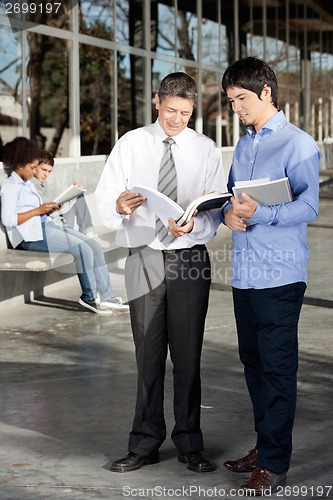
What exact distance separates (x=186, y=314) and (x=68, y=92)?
870cm

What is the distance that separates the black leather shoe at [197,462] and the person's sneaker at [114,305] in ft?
14.5

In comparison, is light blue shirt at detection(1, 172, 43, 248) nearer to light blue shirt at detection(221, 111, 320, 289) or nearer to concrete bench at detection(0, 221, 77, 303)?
concrete bench at detection(0, 221, 77, 303)

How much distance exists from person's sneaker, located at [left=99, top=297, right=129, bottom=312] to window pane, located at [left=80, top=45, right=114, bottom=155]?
4548mm

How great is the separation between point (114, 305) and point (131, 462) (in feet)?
14.7

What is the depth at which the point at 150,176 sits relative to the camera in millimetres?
4898

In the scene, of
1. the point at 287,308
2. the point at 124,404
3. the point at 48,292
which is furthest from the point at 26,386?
the point at 48,292

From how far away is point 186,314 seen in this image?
4902 millimetres

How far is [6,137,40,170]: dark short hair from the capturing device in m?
9.64

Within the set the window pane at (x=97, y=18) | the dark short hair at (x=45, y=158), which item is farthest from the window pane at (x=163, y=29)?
the dark short hair at (x=45, y=158)

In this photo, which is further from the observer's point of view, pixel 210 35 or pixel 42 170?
pixel 210 35

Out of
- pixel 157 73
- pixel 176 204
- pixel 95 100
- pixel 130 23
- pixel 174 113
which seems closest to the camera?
pixel 176 204

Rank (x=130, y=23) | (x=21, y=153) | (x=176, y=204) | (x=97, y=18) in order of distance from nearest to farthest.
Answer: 1. (x=176, y=204)
2. (x=21, y=153)
3. (x=97, y=18)
4. (x=130, y=23)

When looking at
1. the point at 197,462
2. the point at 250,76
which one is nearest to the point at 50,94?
the point at 197,462

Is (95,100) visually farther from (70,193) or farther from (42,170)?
(70,193)
